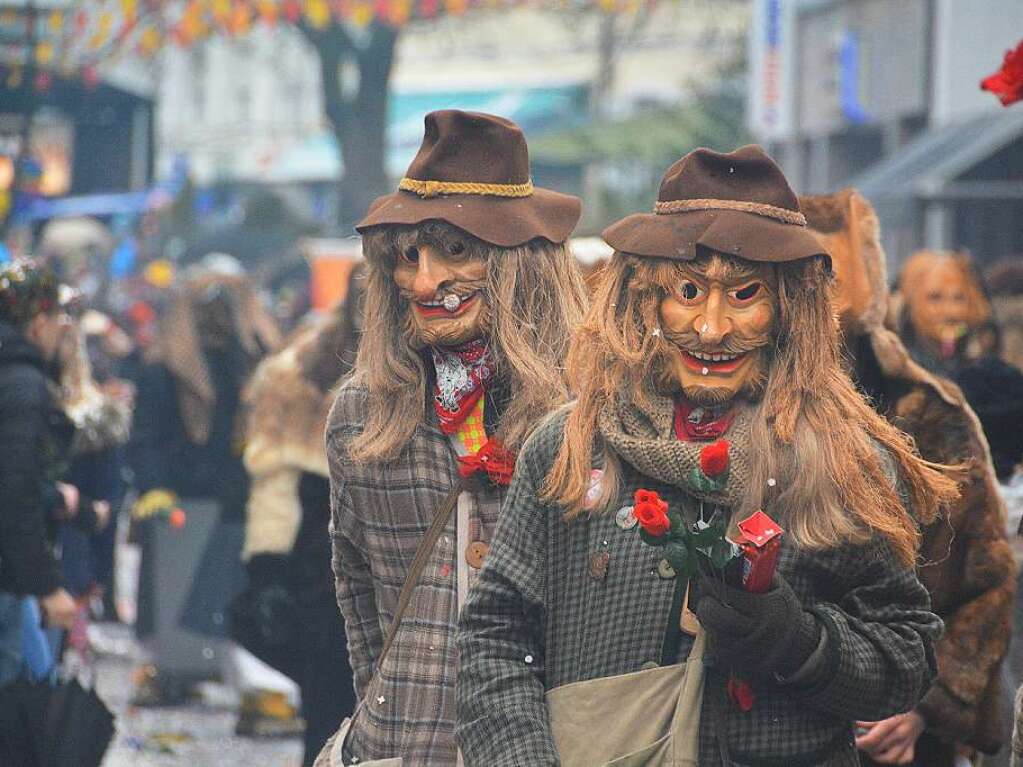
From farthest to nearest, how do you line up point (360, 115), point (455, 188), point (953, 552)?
point (360, 115), point (953, 552), point (455, 188)

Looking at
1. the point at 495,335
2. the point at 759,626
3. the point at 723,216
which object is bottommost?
the point at 759,626

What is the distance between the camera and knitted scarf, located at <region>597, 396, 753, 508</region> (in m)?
3.07

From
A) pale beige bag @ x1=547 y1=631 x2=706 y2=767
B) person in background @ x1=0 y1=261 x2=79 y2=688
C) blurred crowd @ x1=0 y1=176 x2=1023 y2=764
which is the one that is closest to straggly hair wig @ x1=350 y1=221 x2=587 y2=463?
blurred crowd @ x1=0 y1=176 x2=1023 y2=764

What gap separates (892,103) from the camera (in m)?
22.5

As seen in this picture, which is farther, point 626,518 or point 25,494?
point 25,494

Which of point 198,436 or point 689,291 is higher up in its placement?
point 689,291

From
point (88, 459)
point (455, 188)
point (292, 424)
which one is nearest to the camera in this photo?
point (455, 188)

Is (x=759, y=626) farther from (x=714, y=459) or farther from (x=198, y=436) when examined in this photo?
(x=198, y=436)

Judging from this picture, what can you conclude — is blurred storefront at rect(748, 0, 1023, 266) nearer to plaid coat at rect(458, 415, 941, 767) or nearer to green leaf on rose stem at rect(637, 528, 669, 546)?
plaid coat at rect(458, 415, 941, 767)

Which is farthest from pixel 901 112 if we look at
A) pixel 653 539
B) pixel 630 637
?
pixel 653 539

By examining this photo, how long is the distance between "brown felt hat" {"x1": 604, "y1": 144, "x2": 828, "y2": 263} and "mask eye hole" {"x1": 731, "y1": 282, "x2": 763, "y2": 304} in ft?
0.27

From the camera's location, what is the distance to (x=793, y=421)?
314cm

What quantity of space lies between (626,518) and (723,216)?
540 millimetres

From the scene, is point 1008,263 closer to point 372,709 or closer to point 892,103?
point 372,709
